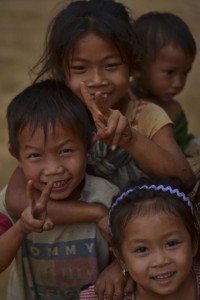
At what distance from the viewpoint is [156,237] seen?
2520 mm

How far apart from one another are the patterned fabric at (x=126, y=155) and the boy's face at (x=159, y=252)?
37 centimetres

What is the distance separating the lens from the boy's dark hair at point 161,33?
11.1 feet

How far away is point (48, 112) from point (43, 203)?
1.13ft

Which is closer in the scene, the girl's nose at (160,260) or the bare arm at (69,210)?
the girl's nose at (160,260)

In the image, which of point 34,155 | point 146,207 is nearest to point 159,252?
point 146,207

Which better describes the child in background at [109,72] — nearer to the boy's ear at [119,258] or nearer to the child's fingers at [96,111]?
the child's fingers at [96,111]

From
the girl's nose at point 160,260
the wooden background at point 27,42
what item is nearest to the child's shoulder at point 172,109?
the girl's nose at point 160,260

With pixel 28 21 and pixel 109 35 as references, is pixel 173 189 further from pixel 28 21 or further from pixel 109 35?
pixel 28 21

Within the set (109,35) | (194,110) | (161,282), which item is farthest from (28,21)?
(161,282)

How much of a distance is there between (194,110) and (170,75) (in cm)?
237

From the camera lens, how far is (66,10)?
2.97 m

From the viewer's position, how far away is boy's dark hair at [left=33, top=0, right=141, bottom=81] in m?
2.84

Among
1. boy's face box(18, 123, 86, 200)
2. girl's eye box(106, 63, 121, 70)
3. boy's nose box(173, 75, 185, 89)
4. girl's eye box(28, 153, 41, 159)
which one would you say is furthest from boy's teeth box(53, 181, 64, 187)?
boy's nose box(173, 75, 185, 89)

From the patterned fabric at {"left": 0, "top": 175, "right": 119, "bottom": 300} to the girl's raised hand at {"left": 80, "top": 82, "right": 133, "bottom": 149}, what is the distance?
32 centimetres
